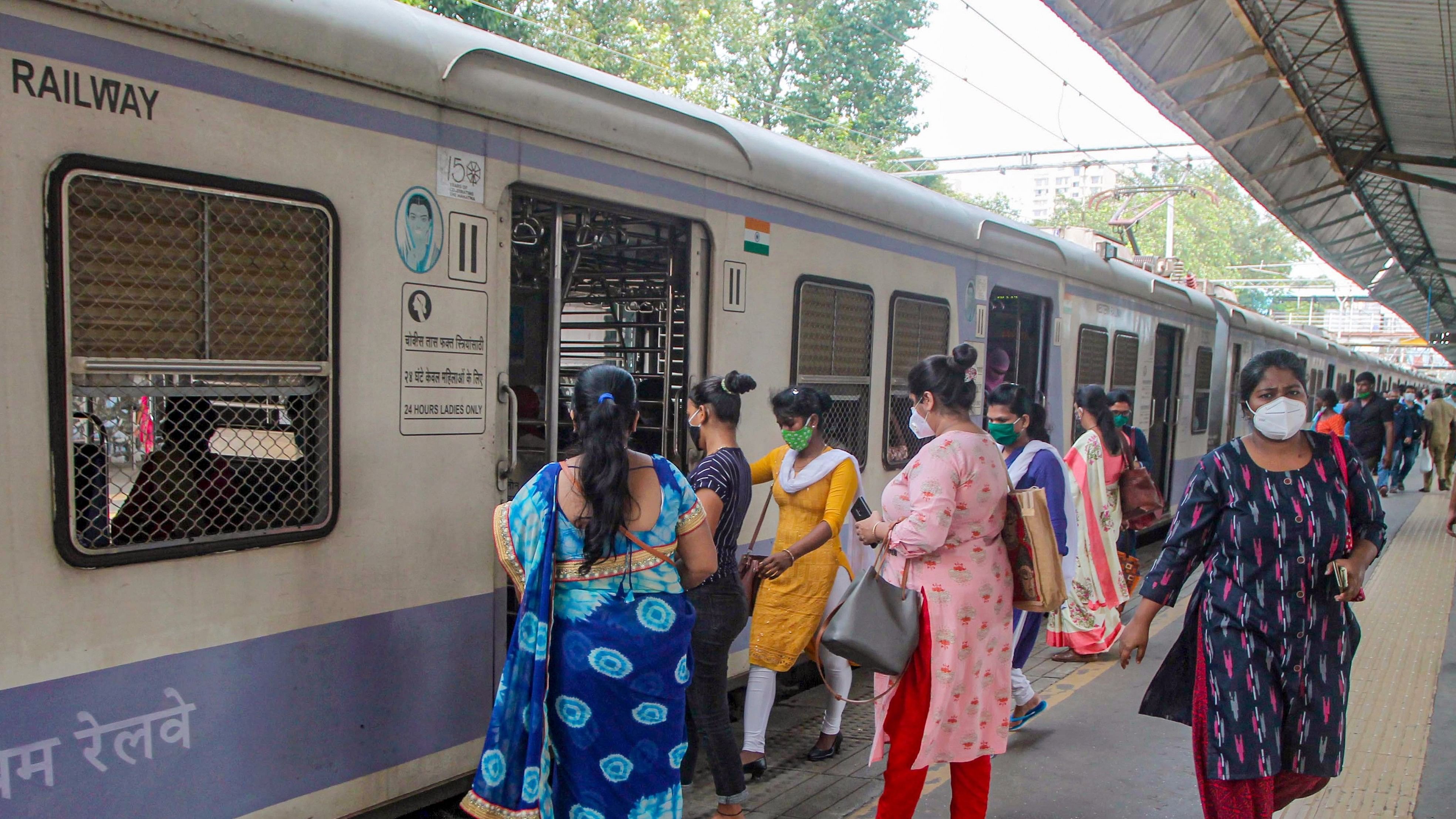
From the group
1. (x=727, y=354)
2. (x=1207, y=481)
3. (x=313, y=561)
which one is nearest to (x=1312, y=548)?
(x=1207, y=481)

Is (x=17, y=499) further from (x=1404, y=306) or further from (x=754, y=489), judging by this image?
(x=1404, y=306)

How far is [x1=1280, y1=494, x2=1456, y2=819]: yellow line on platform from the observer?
3934 millimetres

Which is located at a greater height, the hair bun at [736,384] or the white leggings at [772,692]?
the hair bun at [736,384]

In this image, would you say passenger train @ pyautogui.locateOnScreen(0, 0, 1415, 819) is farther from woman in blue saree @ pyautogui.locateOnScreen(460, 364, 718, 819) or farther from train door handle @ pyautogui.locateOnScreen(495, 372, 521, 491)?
woman in blue saree @ pyautogui.locateOnScreen(460, 364, 718, 819)

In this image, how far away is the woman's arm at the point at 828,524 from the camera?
3787 mm

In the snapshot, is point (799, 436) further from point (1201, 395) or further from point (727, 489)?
point (1201, 395)

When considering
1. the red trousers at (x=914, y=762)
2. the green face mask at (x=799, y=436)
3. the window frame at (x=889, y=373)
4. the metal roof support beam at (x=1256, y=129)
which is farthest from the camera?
the metal roof support beam at (x=1256, y=129)

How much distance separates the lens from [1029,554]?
3.34m

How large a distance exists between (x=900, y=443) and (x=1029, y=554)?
87.6 inches

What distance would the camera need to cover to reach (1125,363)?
8.84 m

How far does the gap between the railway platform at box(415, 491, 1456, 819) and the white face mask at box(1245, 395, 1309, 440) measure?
1632mm

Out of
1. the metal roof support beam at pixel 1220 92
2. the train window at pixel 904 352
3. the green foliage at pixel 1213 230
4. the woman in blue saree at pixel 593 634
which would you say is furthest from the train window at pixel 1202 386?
the green foliage at pixel 1213 230

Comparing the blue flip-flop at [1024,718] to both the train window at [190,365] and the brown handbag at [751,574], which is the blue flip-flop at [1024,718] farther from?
the train window at [190,365]

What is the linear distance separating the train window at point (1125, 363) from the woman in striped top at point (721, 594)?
571 centimetres
